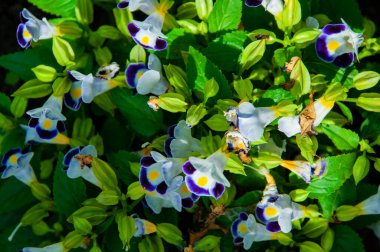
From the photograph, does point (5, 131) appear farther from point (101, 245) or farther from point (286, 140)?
point (286, 140)

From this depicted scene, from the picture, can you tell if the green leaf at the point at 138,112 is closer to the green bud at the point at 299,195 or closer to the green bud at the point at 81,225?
the green bud at the point at 81,225

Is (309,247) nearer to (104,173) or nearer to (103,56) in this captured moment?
(104,173)

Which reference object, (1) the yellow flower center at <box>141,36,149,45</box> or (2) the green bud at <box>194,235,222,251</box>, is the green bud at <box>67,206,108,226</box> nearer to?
(2) the green bud at <box>194,235,222,251</box>

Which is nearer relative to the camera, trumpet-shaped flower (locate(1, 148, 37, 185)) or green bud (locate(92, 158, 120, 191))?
green bud (locate(92, 158, 120, 191))

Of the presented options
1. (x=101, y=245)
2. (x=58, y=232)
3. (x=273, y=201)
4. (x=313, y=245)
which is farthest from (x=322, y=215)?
(x=58, y=232)

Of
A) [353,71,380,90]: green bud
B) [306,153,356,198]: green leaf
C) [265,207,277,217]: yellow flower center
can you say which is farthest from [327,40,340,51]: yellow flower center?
[265,207,277,217]: yellow flower center
